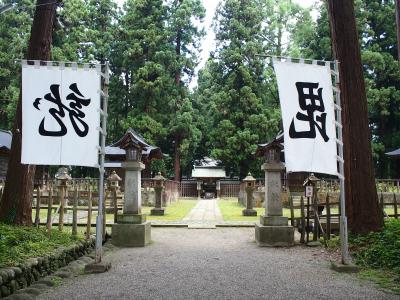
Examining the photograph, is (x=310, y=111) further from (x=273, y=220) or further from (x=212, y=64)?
(x=212, y=64)

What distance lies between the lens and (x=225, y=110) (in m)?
30.9

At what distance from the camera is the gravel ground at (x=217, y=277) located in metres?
4.90

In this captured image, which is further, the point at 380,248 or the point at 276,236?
the point at 276,236

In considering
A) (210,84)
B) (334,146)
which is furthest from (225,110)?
(334,146)

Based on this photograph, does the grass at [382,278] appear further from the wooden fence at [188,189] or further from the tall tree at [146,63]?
the wooden fence at [188,189]

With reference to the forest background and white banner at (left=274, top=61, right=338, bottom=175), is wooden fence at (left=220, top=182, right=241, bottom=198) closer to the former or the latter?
the forest background

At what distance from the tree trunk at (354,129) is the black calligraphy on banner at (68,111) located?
17.0ft

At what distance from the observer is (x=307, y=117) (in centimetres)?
636

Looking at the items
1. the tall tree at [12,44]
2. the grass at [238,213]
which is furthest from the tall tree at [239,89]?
the tall tree at [12,44]

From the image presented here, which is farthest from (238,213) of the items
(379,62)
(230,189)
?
(379,62)

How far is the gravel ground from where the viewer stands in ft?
16.1

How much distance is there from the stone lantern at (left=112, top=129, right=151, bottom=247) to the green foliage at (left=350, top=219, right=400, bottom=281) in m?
4.65

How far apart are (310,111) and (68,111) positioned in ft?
12.9

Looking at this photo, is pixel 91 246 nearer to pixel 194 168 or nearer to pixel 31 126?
pixel 31 126
